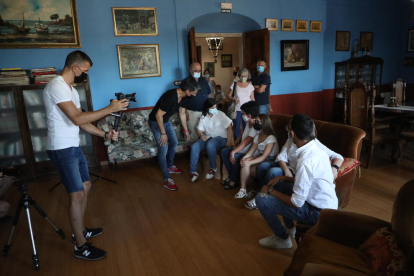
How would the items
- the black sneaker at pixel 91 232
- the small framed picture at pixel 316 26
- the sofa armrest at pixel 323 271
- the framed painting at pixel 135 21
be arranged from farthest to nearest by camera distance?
the small framed picture at pixel 316 26, the framed painting at pixel 135 21, the black sneaker at pixel 91 232, the sofa armrest at pixel 323 271

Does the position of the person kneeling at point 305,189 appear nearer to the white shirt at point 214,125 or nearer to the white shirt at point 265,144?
the white shirt at point 265,144

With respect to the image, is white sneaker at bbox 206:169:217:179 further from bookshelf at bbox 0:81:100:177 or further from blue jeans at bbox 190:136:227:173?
bookshelf at bbox 0:81:100:177

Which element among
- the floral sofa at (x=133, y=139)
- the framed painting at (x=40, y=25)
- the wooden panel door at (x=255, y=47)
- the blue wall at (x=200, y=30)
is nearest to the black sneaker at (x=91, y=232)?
the floral sofa at (x=133, y=139)

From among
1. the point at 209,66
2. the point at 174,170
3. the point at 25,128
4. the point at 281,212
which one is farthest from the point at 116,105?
the point at 209,66

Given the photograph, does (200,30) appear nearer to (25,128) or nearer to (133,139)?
(133,139)

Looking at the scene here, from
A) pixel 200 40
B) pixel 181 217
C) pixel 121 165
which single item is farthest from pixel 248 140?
pixel 200 40

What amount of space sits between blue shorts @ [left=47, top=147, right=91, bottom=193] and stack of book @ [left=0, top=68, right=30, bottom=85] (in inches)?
86.4

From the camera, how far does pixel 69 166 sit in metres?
2.04

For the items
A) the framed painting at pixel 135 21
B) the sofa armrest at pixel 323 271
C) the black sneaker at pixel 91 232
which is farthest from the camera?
the framed painting at pixel 135 21

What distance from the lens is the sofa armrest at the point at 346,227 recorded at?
1544 mm

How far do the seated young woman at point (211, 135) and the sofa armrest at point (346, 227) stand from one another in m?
2.01

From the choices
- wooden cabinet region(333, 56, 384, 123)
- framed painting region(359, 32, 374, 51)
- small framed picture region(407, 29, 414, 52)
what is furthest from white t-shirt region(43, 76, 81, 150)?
small framed picture region(407, 29, 414, 52)

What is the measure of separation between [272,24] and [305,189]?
4.46 meters

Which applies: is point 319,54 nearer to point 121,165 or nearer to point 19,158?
point 121,165
